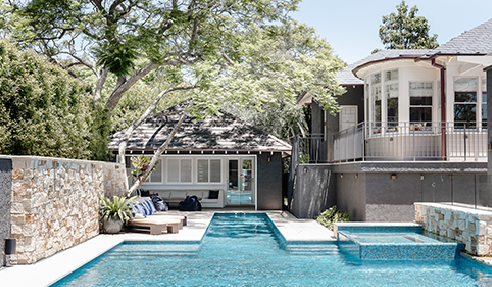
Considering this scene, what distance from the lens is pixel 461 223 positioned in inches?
380

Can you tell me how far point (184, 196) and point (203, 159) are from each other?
6.58 feet

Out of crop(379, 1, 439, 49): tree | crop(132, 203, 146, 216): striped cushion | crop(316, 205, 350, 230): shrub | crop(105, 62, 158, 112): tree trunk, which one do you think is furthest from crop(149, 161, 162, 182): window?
crop(379, 1, 439, 49): tree

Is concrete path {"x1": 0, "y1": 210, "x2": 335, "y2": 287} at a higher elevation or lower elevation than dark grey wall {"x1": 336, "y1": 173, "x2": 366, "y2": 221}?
lower

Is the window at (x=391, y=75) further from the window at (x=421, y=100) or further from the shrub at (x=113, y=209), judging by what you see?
the shrub at (x=113, y=209)

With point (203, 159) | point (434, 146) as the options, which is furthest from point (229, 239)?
point (203, 159)

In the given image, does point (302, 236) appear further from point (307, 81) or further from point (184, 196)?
point (184, 196)

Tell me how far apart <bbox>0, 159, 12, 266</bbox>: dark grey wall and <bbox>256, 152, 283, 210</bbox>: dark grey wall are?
12.5 m

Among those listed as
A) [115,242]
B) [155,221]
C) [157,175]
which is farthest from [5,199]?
[157,175]

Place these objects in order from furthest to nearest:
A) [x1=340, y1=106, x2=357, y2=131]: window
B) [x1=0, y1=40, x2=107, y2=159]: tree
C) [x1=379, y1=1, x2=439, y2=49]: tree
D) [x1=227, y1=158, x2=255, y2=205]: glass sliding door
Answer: [x1=379, y1=1, x2=439, y2=49]: tree
[x1=227, y1=158, x2=255, y2=205]: glass sliding door
[x1=340, y1=106, x2=357, y2=131]: window
[x1=0, y1=40, x2=107, y2=159]: tree

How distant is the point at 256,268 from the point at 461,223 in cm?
471

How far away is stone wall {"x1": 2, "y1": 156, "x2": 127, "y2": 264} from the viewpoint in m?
7.93

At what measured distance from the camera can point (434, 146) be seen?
41.0ft

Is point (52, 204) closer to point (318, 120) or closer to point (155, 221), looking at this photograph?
point (155, 221)

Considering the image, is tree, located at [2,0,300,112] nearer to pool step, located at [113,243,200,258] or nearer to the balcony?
pool step, located at [113,243,200,258]
